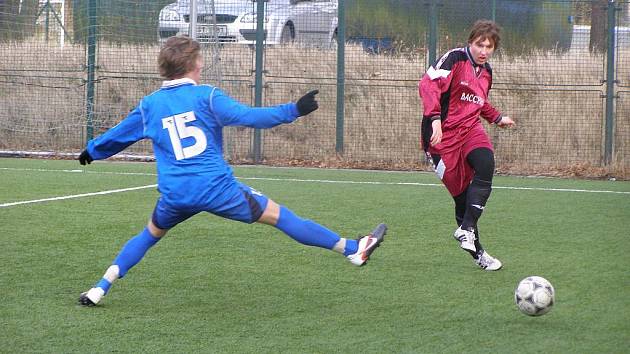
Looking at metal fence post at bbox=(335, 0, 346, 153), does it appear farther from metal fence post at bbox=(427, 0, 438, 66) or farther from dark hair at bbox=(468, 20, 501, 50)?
dark hair at bbox=(468, 20, 501, 50)

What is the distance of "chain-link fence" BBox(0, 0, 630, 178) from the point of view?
14359mm

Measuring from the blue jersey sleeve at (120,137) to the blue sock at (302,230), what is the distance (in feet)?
2.93

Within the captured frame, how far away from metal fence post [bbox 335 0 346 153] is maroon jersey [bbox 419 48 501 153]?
304 inches

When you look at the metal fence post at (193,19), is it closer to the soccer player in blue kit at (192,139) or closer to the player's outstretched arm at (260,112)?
the soccer player in blue kit at (192,139)

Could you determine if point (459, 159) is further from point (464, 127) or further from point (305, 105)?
point (305, 105)

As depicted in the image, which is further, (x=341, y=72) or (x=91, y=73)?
(x=91, y=73)

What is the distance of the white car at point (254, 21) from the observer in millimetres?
15266

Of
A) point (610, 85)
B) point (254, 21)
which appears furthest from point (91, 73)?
point (610, 85)

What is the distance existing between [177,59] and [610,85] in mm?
9820

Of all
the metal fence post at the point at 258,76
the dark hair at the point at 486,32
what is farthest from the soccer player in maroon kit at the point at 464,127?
the metal fence post at the point at 258,76

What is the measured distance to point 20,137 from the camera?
16.1 m

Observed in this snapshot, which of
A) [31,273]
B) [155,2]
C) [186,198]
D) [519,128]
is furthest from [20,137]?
[186,198]

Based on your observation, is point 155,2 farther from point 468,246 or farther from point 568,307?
point 568,307

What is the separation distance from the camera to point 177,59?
18.1 ft
